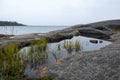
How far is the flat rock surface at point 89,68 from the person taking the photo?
431 inches

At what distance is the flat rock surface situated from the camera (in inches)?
431

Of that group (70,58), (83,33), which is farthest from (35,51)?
(83,33)

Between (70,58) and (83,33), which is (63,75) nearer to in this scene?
(70,58)

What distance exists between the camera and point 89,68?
38.9 ft

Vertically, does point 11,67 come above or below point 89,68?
above

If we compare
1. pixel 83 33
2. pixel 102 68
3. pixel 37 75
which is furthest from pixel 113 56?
pixel 83 33

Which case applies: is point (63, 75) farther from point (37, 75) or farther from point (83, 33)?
point (83, 33)

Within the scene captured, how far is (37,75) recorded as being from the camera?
39.5 ft

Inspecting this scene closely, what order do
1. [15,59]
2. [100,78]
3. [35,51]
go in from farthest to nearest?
[35,51] → [15,59] → [100,78]

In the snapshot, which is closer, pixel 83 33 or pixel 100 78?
pixel 100 78

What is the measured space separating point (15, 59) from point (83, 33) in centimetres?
2572

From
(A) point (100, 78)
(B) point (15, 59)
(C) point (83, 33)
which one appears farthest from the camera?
(C) point (83, 33)

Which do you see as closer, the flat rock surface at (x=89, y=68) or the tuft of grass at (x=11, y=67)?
the flat rock surface at (x=89, y=68)

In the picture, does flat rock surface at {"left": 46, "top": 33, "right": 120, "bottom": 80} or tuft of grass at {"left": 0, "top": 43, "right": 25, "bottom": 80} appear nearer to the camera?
flat rock surface at {"left": 46, "top": 33, "right": 120, "bottom": 80}
